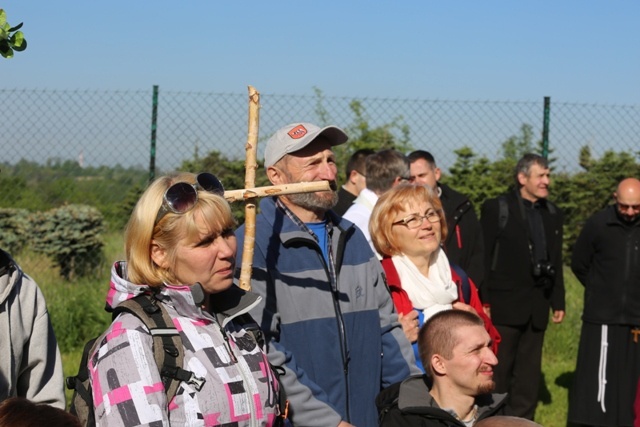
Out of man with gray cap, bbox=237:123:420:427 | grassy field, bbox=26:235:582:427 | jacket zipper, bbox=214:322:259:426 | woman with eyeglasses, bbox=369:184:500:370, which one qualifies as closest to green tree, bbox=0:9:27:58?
jacket zipper, bbox=214:322:259:426

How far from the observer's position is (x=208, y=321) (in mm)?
2908

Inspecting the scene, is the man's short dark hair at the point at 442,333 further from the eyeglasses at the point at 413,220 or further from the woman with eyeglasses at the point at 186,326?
the woman with eyeglasses at the point at 186,326

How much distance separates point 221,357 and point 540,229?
217 inches

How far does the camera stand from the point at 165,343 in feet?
8.95

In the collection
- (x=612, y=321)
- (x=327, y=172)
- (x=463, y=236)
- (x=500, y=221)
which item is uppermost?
(x=327, y=172)

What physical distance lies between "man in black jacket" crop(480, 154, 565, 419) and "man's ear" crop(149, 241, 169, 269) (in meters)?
5.29

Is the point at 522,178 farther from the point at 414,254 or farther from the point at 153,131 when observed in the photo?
the point at 414,254

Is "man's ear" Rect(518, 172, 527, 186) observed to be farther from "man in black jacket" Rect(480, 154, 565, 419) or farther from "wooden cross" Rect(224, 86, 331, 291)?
"wooden cross" Rect(224, 86, 331, 291)

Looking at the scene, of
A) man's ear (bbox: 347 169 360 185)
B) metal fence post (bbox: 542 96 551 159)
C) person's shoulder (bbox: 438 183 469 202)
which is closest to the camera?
person's shoulder (bbox: 438 183 469 202)

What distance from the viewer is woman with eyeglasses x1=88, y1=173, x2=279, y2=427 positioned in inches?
104

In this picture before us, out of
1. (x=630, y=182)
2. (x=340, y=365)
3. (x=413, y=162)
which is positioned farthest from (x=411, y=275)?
(x=630, y=182)

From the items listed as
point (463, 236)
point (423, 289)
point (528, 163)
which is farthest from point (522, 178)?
point (423, 289)

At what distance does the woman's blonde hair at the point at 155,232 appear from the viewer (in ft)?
9.51

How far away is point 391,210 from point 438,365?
1020 mm
